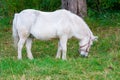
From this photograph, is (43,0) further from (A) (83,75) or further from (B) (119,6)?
(A) (83,75)

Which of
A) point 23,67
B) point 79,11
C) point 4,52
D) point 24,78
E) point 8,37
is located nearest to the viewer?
point 24,78

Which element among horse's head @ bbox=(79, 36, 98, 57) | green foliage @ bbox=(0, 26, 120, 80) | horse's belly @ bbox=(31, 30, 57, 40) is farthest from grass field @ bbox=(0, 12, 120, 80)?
horse's belly @ bbox=(31, 30, 57, 40)

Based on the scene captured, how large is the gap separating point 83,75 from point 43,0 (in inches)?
451

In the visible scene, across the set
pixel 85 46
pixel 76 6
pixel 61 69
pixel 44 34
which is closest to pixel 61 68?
pixel 61 69

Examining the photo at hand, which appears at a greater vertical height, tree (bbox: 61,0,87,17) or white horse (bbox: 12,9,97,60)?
white horse (bbox: 12,9,97,60)

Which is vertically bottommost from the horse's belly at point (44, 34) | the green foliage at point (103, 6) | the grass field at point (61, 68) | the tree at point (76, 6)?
the green foliage at point (103, 6)

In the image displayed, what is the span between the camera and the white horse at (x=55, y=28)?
33.6 ft

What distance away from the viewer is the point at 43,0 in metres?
19.0

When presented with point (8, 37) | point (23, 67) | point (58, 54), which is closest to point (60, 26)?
point (58, 54)

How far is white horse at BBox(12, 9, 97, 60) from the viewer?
33.6 ft

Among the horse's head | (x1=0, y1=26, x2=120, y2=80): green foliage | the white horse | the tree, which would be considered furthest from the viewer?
the tree

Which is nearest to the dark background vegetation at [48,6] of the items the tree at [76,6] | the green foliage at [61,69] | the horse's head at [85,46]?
the tree at [76,6]

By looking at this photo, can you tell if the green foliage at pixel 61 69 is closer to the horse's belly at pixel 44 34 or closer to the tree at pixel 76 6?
the horse's belly at pixel 44 34

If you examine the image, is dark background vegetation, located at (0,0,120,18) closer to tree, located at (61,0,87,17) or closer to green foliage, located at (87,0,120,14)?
green foliage, located at (87,0,120,14)
